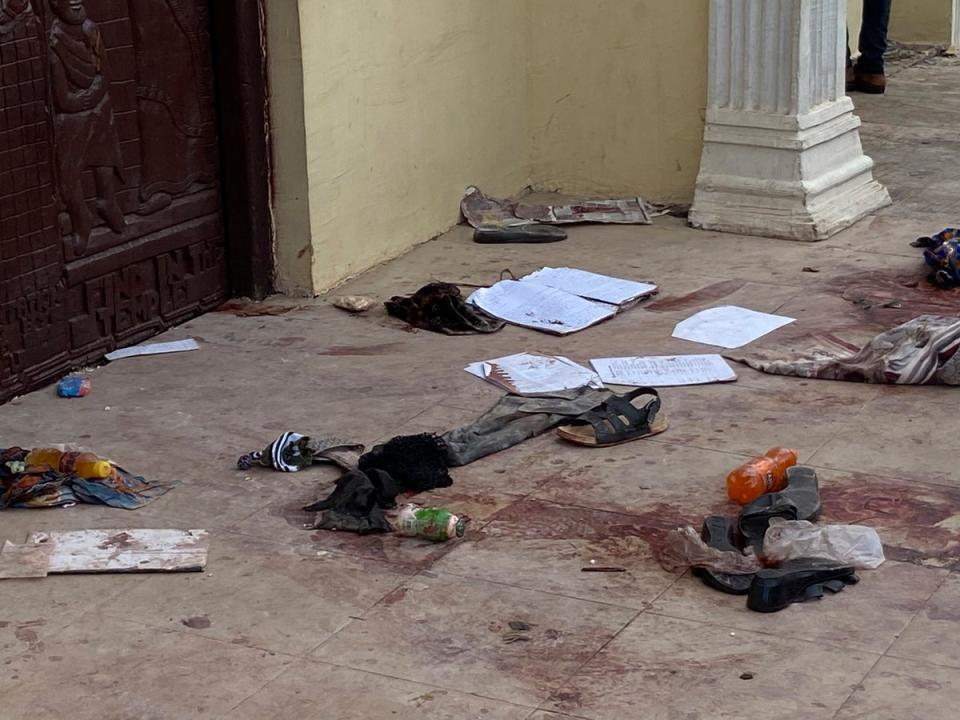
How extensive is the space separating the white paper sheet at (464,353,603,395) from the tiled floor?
10 centimetres

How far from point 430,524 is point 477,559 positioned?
0.19m

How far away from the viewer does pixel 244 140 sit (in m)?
6.65

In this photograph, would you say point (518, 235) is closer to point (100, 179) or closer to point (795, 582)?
point (100, 179)

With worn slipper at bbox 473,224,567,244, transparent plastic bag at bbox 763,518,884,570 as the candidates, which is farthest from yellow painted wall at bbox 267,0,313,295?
transparent plastic bag at bbox 763,518,884,570

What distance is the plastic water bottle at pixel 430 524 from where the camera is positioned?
453cm

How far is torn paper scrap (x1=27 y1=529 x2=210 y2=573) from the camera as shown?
14.5ft

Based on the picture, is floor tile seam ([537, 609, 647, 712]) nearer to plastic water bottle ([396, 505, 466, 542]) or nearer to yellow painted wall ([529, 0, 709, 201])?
plastic water bottle ([396, 505, 466, 542])

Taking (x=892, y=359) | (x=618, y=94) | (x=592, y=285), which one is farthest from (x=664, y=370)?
(x=618, y=94)

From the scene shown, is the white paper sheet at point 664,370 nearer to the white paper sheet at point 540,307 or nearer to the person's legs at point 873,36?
the white paper sheet at point 540,307

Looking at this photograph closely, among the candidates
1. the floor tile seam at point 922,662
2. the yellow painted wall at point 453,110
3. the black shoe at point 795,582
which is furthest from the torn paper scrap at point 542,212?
the floor tile seam at point 922,662

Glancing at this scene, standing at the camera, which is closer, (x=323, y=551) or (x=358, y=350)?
(x=323, y=551)

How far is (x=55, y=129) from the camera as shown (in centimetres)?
579

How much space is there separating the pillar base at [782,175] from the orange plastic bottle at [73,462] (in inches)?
147

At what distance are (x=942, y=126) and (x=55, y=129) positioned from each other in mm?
5650
